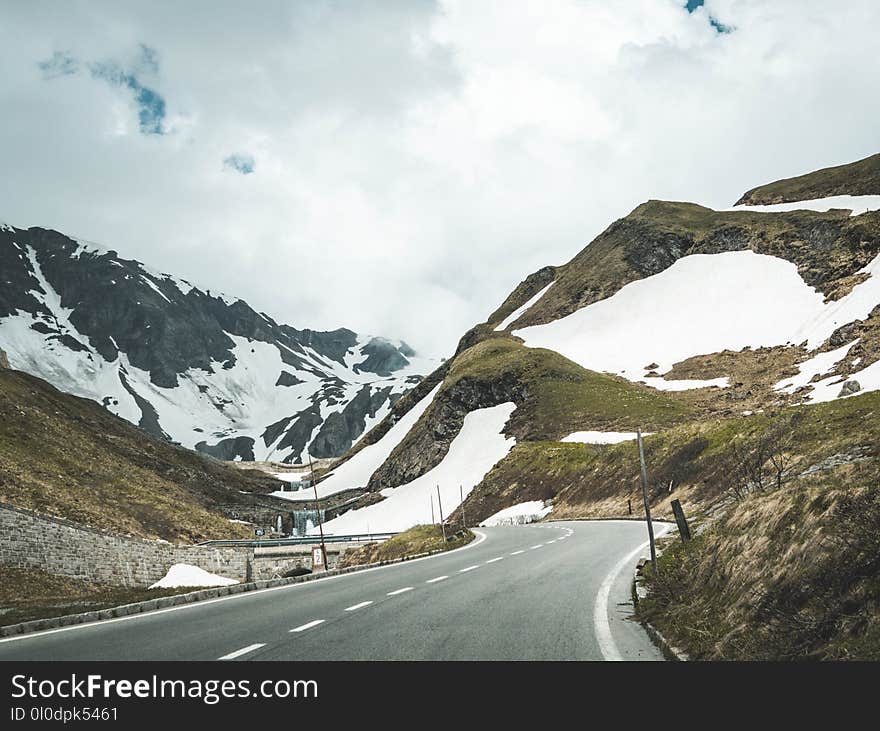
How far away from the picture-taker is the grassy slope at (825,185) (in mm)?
118312

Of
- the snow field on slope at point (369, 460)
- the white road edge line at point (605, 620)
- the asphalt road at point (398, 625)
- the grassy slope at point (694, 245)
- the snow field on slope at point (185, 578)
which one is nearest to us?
the white road edge line at point (605, 620)

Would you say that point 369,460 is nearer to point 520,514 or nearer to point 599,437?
point 599,437

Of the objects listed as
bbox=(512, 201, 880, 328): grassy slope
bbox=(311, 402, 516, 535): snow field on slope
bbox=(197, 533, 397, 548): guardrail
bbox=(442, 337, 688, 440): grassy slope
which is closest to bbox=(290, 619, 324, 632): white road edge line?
bbox=(197, 533, 397, 548): guardrail

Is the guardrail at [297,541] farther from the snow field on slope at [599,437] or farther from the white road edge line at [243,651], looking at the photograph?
the white road edge line at [243,651]

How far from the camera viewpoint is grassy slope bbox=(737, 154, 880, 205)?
118 metres

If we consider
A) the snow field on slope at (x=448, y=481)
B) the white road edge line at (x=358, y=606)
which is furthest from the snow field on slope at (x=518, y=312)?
the white road edge line at (x=358, y=606)

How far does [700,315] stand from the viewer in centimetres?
10075

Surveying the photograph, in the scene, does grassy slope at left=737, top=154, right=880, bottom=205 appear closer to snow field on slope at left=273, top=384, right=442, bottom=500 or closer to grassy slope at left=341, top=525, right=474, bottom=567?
snow field on slope at left=273, top=384, right=442, bottom=500

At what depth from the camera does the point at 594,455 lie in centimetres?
5644

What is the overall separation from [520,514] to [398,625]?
48592mm

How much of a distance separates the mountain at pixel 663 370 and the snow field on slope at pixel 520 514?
1.19 m
